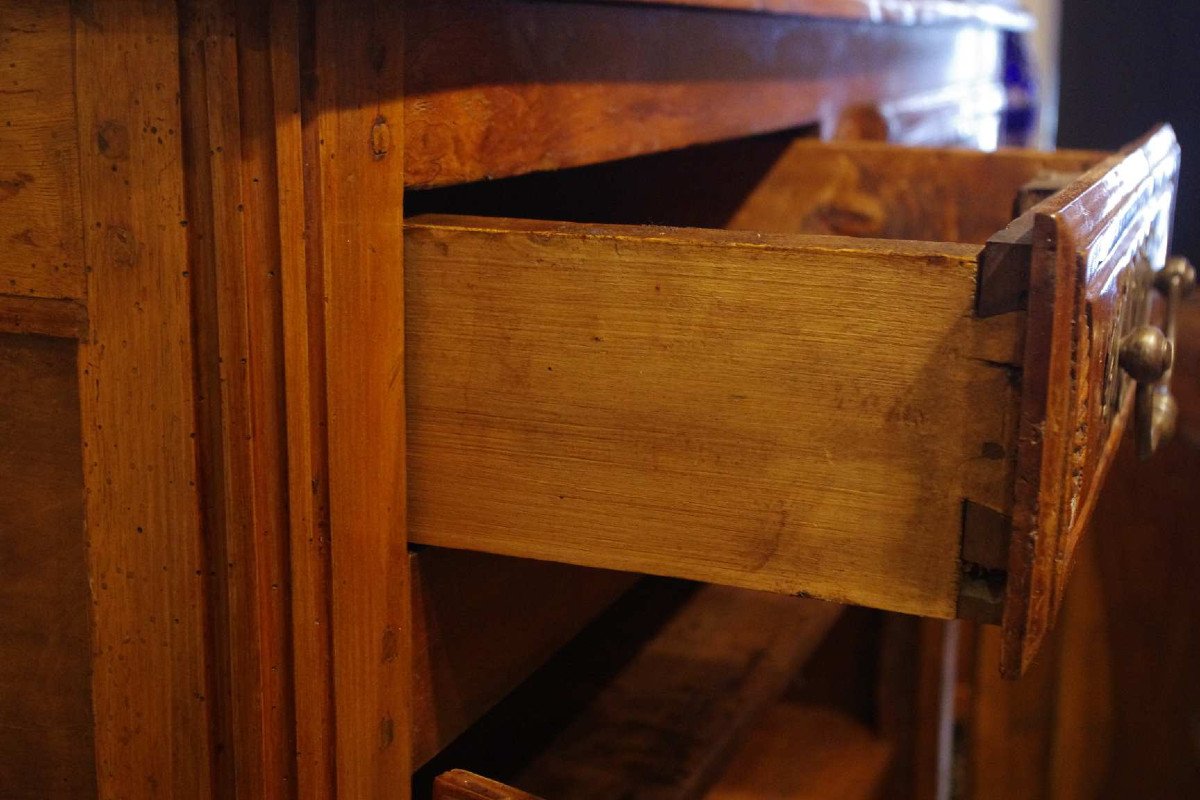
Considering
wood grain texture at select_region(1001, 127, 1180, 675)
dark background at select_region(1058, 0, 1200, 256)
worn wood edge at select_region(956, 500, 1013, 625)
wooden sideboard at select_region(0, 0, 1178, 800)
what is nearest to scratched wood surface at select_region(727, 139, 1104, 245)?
wooden sideboard at select_region(0, 0, 1178, 800)

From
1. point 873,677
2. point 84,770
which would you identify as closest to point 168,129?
point 84,770

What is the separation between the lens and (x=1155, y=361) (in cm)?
68

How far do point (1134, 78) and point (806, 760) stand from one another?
1240mm

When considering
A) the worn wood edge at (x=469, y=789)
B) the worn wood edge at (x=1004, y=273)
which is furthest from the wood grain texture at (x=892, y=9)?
the worn wood edge at (x=469, y=789)

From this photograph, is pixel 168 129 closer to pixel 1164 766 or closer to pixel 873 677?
pixel 873 677

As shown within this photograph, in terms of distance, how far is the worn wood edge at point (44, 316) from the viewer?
649 millimetres

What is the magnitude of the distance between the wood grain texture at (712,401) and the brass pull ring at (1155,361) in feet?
0.51

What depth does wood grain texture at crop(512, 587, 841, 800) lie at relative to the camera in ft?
3.25

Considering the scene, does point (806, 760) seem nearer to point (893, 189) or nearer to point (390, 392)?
point (893, 189)

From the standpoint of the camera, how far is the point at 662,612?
1.31 metres

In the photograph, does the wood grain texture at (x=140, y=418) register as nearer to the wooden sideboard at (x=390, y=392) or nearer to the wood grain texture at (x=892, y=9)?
the wooden sideboard at (x=390, y=392)

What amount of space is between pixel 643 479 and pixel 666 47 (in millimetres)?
398

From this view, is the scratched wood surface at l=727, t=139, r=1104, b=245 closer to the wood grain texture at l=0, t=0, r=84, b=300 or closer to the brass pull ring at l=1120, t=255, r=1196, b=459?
the brass pull ring at l=1120, t=255, r=1196, b=459

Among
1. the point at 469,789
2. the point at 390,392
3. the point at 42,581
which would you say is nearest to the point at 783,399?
the point at 390,392
